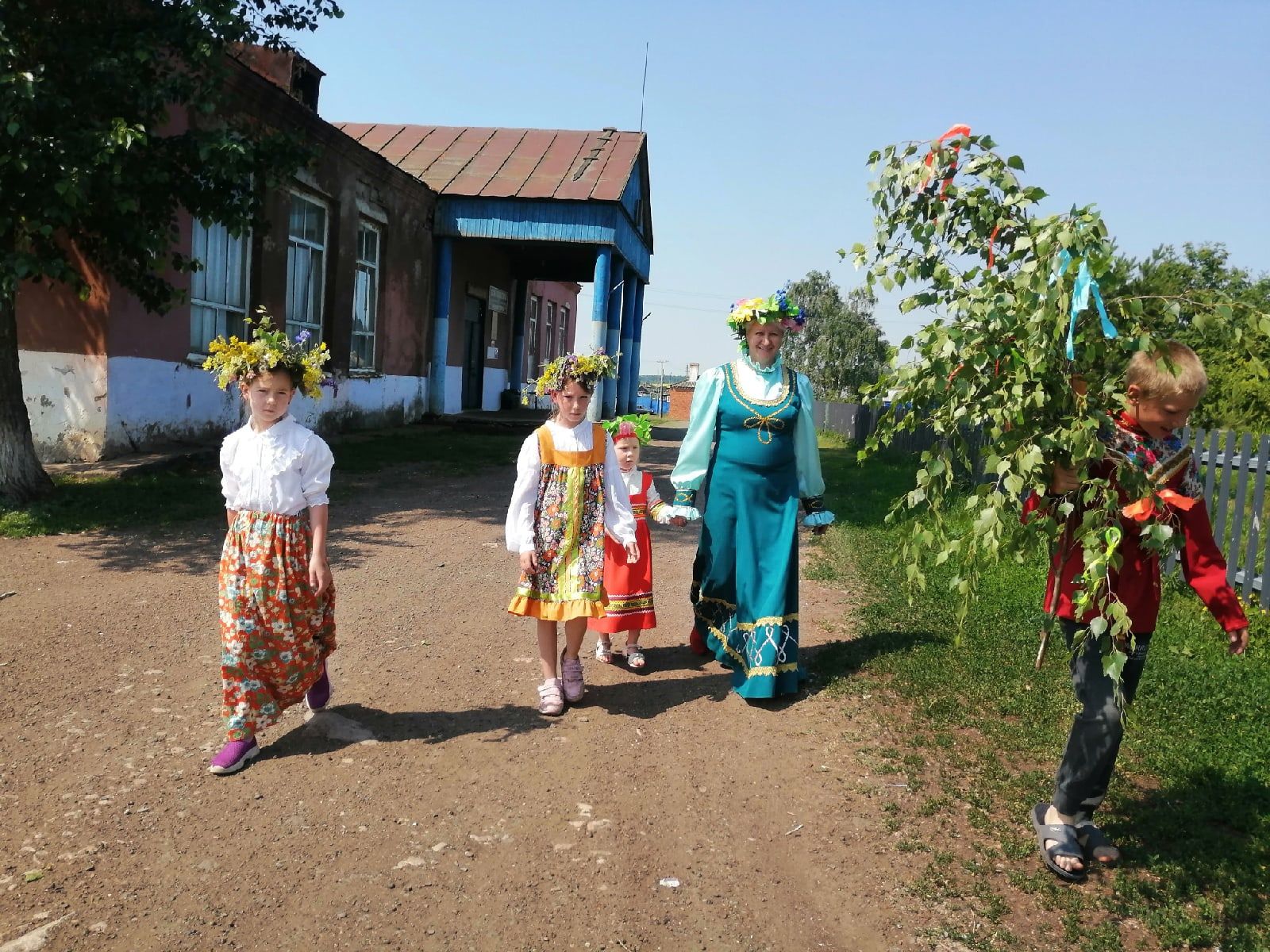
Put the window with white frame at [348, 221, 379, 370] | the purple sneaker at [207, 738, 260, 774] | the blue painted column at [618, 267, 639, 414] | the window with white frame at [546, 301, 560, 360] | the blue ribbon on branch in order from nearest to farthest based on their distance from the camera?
the blue ribbon on branch, the purple sneaker at [207, 738, 260, 774], the window with white frame at [348, 221, 379, 370], the blue painted column at [618, 267, 639, 414], the window with white frame at [546, 301, 560, 360]

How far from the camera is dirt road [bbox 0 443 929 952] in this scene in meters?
2.86

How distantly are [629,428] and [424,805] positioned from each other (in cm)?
248

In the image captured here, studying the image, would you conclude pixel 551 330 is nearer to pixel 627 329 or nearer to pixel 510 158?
pixel 627 329

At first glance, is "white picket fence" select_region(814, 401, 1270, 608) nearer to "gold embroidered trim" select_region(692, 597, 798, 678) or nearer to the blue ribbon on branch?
"gold embroidered trim" select_region(692, 597, 798, 678)

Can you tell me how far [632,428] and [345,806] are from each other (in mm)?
2603

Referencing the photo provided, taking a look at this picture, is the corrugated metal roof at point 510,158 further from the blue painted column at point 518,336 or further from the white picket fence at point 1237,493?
the white picket fence at point 1237,493

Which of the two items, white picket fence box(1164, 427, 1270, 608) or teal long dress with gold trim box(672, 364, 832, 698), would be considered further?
white picket fence box(1164, 427, 1270, 608)

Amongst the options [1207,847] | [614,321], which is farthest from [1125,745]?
[614,321]

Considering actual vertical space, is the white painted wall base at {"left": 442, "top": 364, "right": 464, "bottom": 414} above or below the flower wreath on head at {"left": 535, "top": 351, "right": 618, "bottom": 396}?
below

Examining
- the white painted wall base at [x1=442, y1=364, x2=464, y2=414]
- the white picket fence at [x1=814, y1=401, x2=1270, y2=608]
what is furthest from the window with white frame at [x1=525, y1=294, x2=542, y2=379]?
the white picket fence at [x1=814, y1=401, x2=1270, y2=608]

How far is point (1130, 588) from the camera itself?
3111mm

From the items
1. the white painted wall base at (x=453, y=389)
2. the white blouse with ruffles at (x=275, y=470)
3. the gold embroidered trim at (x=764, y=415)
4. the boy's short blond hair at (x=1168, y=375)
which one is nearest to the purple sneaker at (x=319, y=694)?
the white blouse with ruffles at (x=275, y=470)

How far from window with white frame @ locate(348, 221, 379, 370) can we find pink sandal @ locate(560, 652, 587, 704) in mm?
12859

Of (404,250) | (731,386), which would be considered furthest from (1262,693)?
(404,250)
